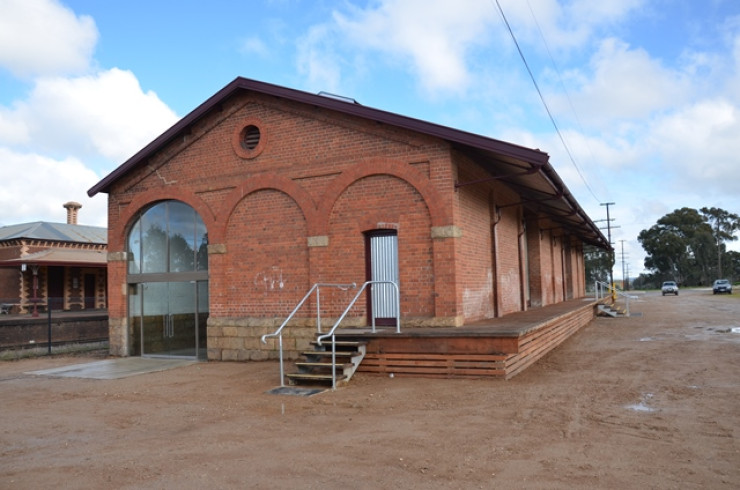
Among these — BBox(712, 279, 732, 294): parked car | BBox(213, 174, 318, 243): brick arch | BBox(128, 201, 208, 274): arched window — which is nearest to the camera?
BBox(213, 174, 318, 243): brick arch

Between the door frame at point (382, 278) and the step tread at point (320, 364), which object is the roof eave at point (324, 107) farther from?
the step tread at point (320, 364)

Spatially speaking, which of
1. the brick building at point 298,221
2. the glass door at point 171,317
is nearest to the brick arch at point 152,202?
the brick building at point 298,221

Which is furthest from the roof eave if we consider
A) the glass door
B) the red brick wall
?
the glass door

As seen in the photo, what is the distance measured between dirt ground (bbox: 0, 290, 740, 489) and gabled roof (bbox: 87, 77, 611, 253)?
153 inches

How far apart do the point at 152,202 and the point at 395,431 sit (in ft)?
34.7

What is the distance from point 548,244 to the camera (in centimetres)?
2244

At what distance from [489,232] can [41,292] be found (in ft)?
80.4

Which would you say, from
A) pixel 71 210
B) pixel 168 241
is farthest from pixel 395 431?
pixel 71 210

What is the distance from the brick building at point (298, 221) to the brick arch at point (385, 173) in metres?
0.03

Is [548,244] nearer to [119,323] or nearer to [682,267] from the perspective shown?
[119,323]

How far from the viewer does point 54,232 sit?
31984mm

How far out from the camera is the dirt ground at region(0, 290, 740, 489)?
481 centimetres

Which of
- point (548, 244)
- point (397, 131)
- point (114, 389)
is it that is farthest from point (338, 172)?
point (548, 244)

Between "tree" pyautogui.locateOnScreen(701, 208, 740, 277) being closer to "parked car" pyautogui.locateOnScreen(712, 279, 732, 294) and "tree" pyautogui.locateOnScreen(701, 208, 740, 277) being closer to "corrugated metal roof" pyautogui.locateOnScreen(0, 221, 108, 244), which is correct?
"parked car" pyautogui.locateOnScreen(712, 279, 732, 294)
